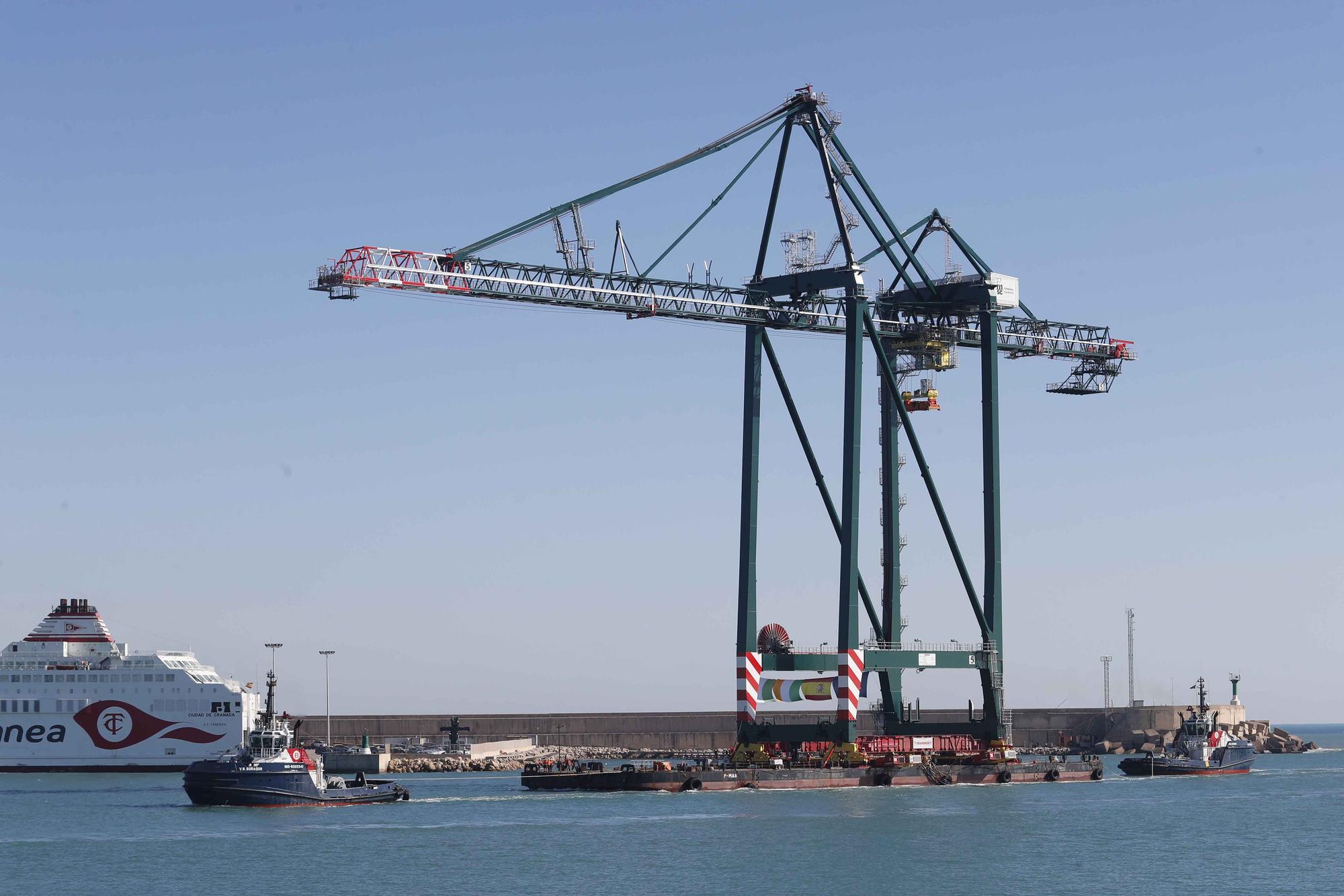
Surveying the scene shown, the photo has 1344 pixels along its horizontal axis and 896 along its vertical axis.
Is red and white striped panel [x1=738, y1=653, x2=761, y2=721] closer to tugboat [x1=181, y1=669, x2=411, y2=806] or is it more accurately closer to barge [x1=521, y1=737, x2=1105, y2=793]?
barge [x1=521, y1=737, x2=1105, y2=793]

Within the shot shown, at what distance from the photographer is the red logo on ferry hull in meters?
113

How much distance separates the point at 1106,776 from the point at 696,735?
53715 millimetres

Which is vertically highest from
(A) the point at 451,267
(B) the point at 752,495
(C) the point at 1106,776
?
(A) the point at 451,267

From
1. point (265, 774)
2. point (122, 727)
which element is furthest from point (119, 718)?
point (265, 774)

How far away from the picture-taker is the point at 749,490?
82.8 meters

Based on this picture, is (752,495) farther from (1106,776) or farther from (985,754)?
(1106,776)

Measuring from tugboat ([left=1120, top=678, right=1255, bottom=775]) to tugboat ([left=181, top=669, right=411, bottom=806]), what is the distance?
52993 mm

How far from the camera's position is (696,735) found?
154 meters

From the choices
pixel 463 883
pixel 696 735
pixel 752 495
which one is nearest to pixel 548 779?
pixel 752 495

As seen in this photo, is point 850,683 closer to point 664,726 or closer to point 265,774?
point 265,774

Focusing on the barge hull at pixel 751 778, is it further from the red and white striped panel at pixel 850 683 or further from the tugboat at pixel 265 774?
the tugboat at pixel 265 774

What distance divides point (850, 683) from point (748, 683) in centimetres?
470

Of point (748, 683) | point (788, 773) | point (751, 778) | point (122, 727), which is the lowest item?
point (751, 778)

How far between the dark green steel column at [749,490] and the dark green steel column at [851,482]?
13.4 feet
